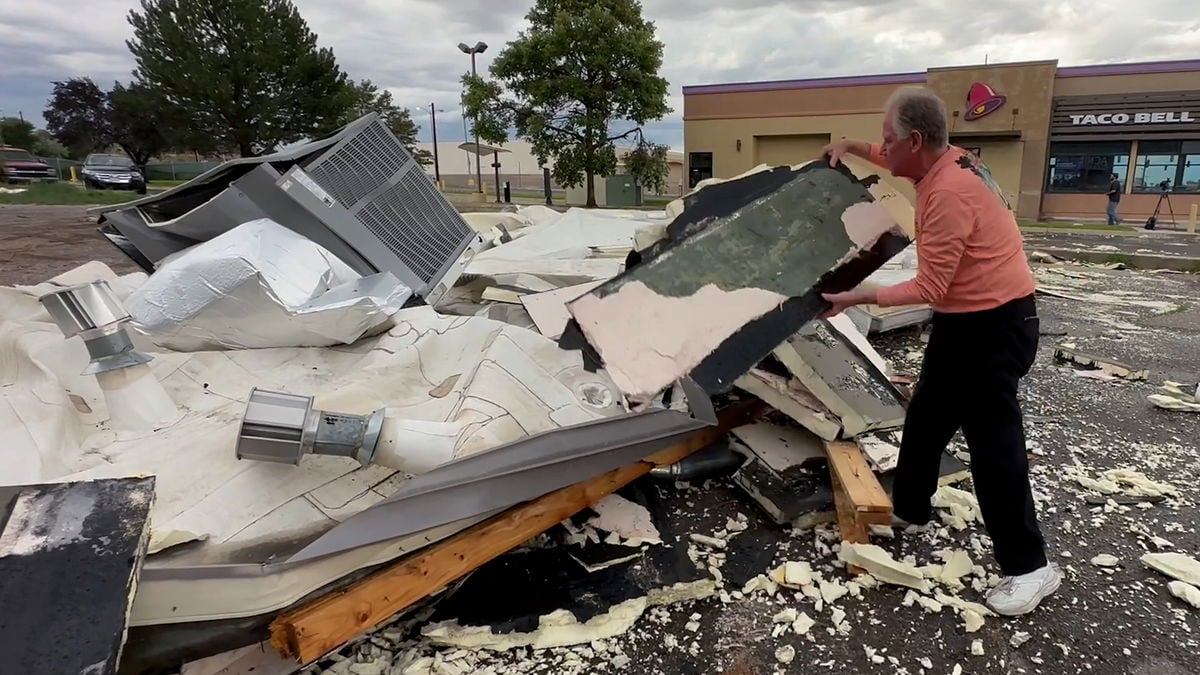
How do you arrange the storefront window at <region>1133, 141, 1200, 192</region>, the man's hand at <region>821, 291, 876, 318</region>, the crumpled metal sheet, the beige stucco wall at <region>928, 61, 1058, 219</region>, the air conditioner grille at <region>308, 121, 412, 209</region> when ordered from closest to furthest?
the man's hand at <region>821, 291, 876, 318</region>
the crumpled metal sheet
the air conditioner grille at <region>308, 121, 412, 209</region>
the storefront window at <region>1133, 141, 1200, 192</region>
the beige stucco wall at <region>928, 61, 1058, 219</region>

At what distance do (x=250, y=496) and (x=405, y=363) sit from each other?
31.6 inches

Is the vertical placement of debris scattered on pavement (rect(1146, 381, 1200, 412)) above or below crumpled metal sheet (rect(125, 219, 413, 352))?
below

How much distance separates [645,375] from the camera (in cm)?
213

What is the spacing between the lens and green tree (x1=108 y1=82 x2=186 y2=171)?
22.6 metres

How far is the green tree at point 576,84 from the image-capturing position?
16750mm

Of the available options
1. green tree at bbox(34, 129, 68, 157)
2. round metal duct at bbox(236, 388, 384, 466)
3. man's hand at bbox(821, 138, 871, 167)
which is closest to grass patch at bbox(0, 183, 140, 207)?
round metal duct at bbox(236, 388, 384, 466)

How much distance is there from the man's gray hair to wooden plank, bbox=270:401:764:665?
1.34 metres

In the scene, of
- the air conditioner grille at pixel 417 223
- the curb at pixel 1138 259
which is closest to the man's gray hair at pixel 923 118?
the air conditioner grille at pixel 417 223

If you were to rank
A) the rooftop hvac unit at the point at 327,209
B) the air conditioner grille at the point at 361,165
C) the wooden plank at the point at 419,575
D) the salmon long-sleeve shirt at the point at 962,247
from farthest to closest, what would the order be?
the air conditioner grille at the point at 361,165
the rooftop hvac unit at the point at 327,209
the salmon long-sleeve shirt at the point at 962,247
the wooden plank at the point at 419,575

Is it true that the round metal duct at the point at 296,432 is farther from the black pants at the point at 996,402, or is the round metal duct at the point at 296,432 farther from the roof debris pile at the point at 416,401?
the black pants at the point at 996,402

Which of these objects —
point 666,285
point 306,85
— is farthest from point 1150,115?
point 306,85

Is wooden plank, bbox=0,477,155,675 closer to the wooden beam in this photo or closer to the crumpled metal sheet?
the crumpled metal sheet

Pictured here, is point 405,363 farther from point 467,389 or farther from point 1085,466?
point 1085,466

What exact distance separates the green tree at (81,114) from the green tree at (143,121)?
337 centimetres
